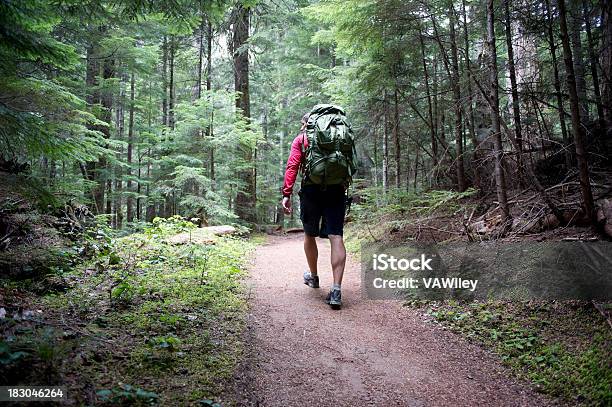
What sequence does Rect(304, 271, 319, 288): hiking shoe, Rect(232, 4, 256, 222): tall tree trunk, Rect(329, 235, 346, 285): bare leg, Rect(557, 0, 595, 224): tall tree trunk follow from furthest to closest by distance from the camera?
Rect(232, 4, 256, 222): tall tree trunk → Rect(304, 271, 319, 288): hiking shoe → Rect(329, 235, 346, 285): bare leg → Rect(557, 0, 595, 224): tall tree trunk

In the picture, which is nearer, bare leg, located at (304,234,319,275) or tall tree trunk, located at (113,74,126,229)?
bare leg, located at (304,234,319,275)

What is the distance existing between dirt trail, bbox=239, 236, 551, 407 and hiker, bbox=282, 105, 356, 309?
1.89ft

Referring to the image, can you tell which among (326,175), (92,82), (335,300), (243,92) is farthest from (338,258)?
(92,82)

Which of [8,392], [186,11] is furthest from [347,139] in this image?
[8,392]

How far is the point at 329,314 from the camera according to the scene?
4.55 meters

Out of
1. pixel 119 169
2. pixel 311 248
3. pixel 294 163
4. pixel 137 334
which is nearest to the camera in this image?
pixel 137 334

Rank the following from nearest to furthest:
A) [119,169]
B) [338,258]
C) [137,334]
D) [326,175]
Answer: [137,334] → [326,175] → [338,258] → [119,169]

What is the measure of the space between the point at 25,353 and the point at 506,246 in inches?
207

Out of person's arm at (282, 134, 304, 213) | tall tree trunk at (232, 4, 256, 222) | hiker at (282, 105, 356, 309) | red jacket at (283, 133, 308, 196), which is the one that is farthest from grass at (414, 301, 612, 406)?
tall tree trunk at (232, 4, 256, 222)

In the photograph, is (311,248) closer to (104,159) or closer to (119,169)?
(104,159)

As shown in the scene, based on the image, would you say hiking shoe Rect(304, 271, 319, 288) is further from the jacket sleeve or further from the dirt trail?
the jacket sleeve

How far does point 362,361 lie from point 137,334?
211 cm

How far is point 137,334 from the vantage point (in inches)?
131

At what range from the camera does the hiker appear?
467 cm
